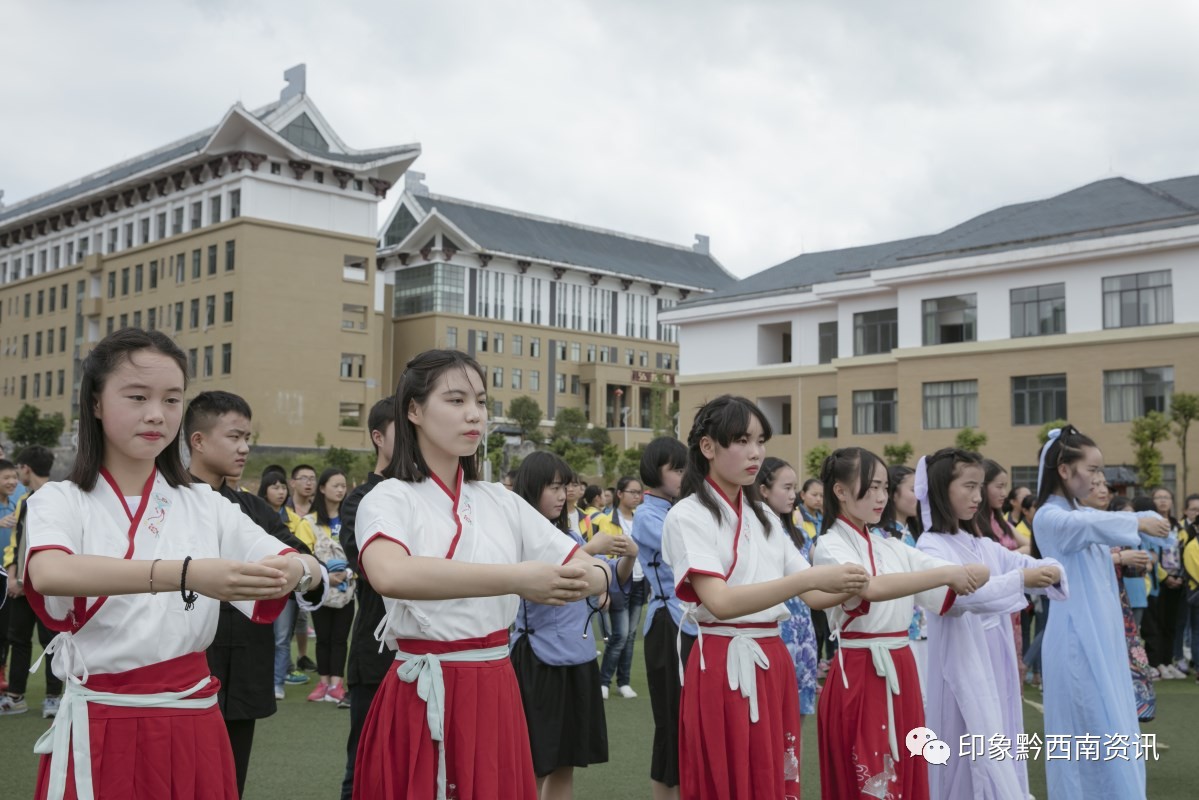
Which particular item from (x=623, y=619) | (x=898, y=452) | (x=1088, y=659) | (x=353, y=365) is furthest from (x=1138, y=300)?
(x=353, y=365)

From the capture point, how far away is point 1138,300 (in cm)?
2733

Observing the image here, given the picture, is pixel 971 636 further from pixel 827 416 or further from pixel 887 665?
pixel 827 416

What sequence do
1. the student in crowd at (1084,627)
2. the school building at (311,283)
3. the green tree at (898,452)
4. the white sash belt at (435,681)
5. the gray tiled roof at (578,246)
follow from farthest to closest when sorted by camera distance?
the gray tiled roof at (578,246) < the school building at (311,283) < the green tree at (898,452) < the student in crowd at (1084,627) < the white sash belt at (435,681)

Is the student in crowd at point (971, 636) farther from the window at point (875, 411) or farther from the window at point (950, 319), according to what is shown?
the window at point (875, 411)

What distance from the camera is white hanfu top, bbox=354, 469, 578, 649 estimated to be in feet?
8.94

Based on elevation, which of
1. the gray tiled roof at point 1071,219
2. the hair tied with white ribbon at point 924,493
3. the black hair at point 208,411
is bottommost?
the hair tied with white ribbon at point 924,493

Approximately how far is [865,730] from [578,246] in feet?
176

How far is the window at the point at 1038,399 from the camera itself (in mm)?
28766

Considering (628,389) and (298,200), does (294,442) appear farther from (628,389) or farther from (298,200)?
(628,389)

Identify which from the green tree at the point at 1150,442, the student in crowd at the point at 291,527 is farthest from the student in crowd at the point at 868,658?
the green tree at the point at 1150,442

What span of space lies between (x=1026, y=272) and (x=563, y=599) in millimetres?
29634

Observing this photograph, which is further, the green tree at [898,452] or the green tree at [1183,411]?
the green tree at [898,452]

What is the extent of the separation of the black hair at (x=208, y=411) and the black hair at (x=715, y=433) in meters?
1.60

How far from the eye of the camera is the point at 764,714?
3523 millimetres
